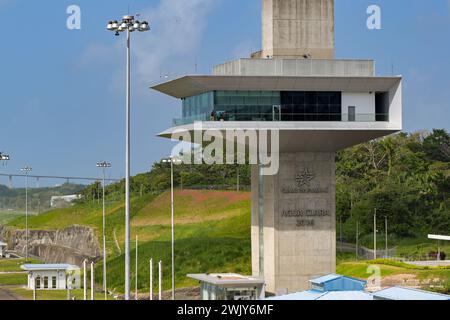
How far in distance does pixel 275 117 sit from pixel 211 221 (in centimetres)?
5081

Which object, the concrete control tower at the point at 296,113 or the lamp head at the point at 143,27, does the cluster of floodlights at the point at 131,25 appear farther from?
the concrete control tower at the point at 296,113

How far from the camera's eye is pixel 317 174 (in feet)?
211

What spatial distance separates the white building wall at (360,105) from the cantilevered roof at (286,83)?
396 millimetres

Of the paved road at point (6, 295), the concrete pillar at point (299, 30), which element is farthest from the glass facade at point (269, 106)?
the paved road at point (6, 295)

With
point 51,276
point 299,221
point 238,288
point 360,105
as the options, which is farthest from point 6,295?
point 360,105

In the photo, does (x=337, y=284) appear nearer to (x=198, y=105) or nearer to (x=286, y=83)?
(x=286, y=83)

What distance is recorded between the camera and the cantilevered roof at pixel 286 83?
60188mm

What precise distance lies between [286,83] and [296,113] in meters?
2.07

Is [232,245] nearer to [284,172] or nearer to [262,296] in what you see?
[284,172]

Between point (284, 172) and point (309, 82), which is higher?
point (309, 82)

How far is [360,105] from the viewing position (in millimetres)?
62219

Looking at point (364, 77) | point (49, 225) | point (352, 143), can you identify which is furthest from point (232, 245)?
point (49, 225)

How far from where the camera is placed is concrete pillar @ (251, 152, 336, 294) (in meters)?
63.8

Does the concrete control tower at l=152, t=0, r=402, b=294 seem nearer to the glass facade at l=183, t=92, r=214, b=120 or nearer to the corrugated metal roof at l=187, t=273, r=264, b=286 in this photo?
the glass facade at l=183, t=92, r=214, b=120
